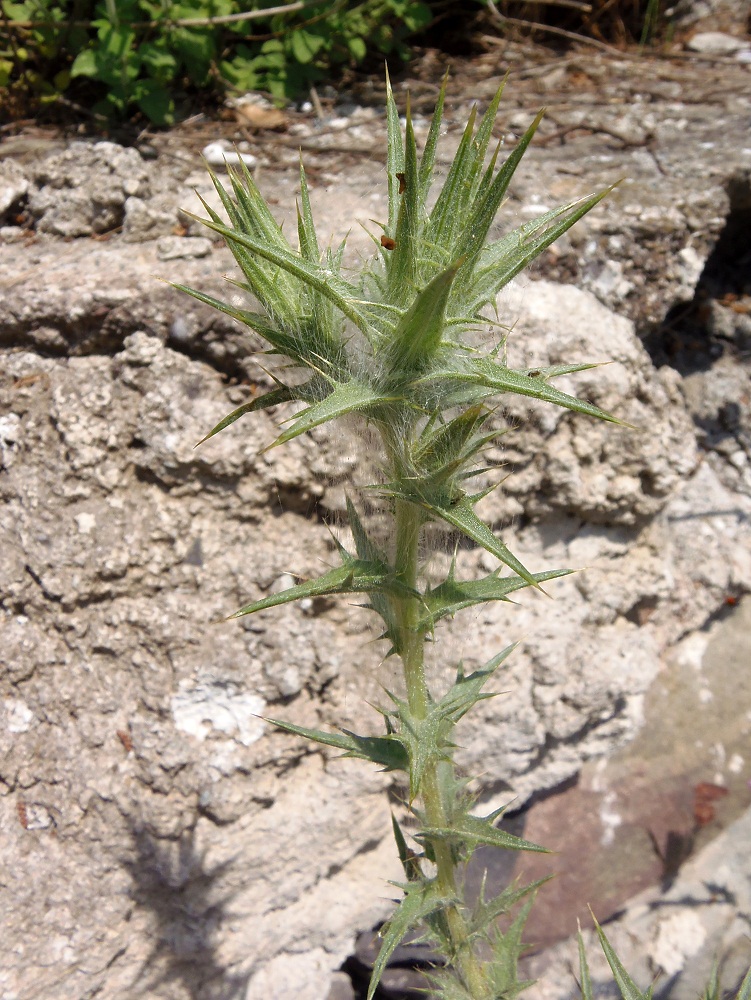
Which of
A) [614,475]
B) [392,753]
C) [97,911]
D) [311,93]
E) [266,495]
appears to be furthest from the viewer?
[311,93]

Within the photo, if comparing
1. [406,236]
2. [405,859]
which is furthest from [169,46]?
[405,859]

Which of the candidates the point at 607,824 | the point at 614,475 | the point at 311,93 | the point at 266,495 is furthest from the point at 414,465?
the point at 311,93

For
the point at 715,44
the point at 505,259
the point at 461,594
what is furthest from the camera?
the point at 715,44

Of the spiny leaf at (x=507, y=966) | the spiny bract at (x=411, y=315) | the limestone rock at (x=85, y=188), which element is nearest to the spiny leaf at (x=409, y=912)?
the spiny leaf at (x=507, y=966)

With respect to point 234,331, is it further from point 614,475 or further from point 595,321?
point 614,475

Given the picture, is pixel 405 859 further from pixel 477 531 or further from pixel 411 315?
pixel 411 315

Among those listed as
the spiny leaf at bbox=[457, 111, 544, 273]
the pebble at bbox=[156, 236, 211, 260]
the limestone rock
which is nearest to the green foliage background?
the limestone rock
